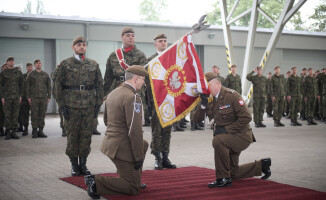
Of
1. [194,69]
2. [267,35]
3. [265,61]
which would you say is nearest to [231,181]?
[194,69]

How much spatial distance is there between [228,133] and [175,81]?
134cm

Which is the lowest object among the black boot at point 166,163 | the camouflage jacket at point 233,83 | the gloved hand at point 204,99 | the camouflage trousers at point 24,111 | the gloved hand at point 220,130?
the black boot at point 166,163

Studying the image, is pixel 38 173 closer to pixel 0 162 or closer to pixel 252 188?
pixel 0 162

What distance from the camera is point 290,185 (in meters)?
6.07

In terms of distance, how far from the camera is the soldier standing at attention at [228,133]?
19.6 feet

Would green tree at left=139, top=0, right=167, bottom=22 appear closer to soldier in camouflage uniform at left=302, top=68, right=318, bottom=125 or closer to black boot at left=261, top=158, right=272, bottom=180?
soldier in camouflage uniform at left=302, top=68, right=318, bottom=125

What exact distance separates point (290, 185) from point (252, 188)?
58 centimetres

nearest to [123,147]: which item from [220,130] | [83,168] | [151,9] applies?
[220,130]

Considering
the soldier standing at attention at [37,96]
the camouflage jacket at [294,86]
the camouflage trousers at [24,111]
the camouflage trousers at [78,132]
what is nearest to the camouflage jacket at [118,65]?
the camouflage trousers at [78,132]

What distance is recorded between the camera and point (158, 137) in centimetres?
756

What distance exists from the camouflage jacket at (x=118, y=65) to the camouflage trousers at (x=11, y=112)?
603cm

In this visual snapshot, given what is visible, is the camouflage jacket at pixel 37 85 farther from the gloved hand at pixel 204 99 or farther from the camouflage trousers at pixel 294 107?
the camouflage trousers at pixel 294 107

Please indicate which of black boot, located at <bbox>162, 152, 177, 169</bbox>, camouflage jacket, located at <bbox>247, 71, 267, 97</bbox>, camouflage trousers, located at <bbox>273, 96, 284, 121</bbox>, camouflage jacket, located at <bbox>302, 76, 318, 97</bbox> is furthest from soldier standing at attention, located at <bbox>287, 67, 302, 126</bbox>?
black boot, located at <bbox>162, 152, 177, 169</bbox>

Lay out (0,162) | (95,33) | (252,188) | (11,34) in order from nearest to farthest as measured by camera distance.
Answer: (252,188)
(0,162)
(11,34)
(95,33)
